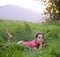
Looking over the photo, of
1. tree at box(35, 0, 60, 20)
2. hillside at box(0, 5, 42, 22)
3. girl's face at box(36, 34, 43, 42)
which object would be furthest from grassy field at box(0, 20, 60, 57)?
hillside at box(0, 5, 42, 22)

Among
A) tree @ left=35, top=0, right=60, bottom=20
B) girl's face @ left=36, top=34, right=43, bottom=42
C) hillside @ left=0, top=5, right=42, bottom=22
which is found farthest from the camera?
hillside @ left=0, top=5, right=42, bottom=22

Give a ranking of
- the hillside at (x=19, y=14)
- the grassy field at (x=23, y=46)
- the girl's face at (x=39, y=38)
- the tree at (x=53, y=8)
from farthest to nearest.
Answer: the hillside at (x=19, y=14) → the tree at (x=53, y=8) → the girl's face at (x=39, y=38) → the grassy field at (x=23, y=46)

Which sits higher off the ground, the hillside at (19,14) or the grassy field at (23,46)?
the hillside at (19,14)

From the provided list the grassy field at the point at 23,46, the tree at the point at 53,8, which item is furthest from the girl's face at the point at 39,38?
the tree at the point at 53,8

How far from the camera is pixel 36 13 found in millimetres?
10102

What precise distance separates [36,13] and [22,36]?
453 cm

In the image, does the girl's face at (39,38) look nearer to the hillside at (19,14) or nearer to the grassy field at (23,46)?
the grassy field at (23,46)

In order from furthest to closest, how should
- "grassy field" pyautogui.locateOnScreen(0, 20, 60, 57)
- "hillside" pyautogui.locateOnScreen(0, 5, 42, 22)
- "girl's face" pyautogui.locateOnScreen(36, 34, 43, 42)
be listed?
"hillside" pyautogui.locateOnScreen(0, 5, 42, 22) → "girl's face" pyautogui.locateOnScreen(36, 34, 43, 42) → "grassy field" pyautogui.locateOnScreen(0, 20, 60, 57)

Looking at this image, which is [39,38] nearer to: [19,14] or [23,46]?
[23,46]

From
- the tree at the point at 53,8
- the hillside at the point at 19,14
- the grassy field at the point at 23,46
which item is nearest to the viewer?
the grassy field at the point at 23,46

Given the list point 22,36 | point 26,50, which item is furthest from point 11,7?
point 26,50

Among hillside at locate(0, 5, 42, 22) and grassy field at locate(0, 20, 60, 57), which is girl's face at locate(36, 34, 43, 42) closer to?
grassy field at locate(0, 20, 60, 57)

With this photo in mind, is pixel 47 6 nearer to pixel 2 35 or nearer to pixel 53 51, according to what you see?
pixel 2 35

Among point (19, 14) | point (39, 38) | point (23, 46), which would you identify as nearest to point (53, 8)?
point (19, 14)
